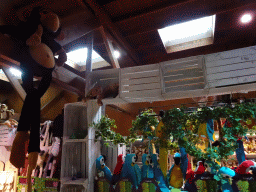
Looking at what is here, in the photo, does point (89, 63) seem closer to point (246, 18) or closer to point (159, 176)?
point (159, 176)

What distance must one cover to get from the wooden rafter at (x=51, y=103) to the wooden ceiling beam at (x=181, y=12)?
374 centimetres

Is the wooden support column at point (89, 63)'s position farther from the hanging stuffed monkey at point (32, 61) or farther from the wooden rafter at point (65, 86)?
the hanging stuffed monkey at point (32, 61)

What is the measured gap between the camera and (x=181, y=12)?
303 centimetres

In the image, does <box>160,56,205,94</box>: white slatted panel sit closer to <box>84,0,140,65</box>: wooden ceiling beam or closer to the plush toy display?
the plush toy display

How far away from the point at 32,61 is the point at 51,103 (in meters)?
4.81

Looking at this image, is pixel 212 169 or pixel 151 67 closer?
pixel 212 169

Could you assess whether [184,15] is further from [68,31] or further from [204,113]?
[68,31]

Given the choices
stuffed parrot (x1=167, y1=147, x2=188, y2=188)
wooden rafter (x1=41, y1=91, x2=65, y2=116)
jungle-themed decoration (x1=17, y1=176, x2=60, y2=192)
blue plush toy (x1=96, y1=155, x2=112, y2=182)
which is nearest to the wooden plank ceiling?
blue plush toy (x1=96, y1=155, x2=112, y2=182)

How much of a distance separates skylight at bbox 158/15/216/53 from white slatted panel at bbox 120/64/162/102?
1.13 m

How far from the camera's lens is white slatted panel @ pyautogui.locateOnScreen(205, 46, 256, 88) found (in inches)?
96.5

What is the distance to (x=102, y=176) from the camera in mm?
3025

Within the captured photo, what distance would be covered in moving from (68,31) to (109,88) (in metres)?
1.17

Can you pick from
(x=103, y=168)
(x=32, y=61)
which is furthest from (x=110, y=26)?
(x=103, y=168)

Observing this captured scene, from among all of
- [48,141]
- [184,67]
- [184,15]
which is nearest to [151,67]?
[184,67]
